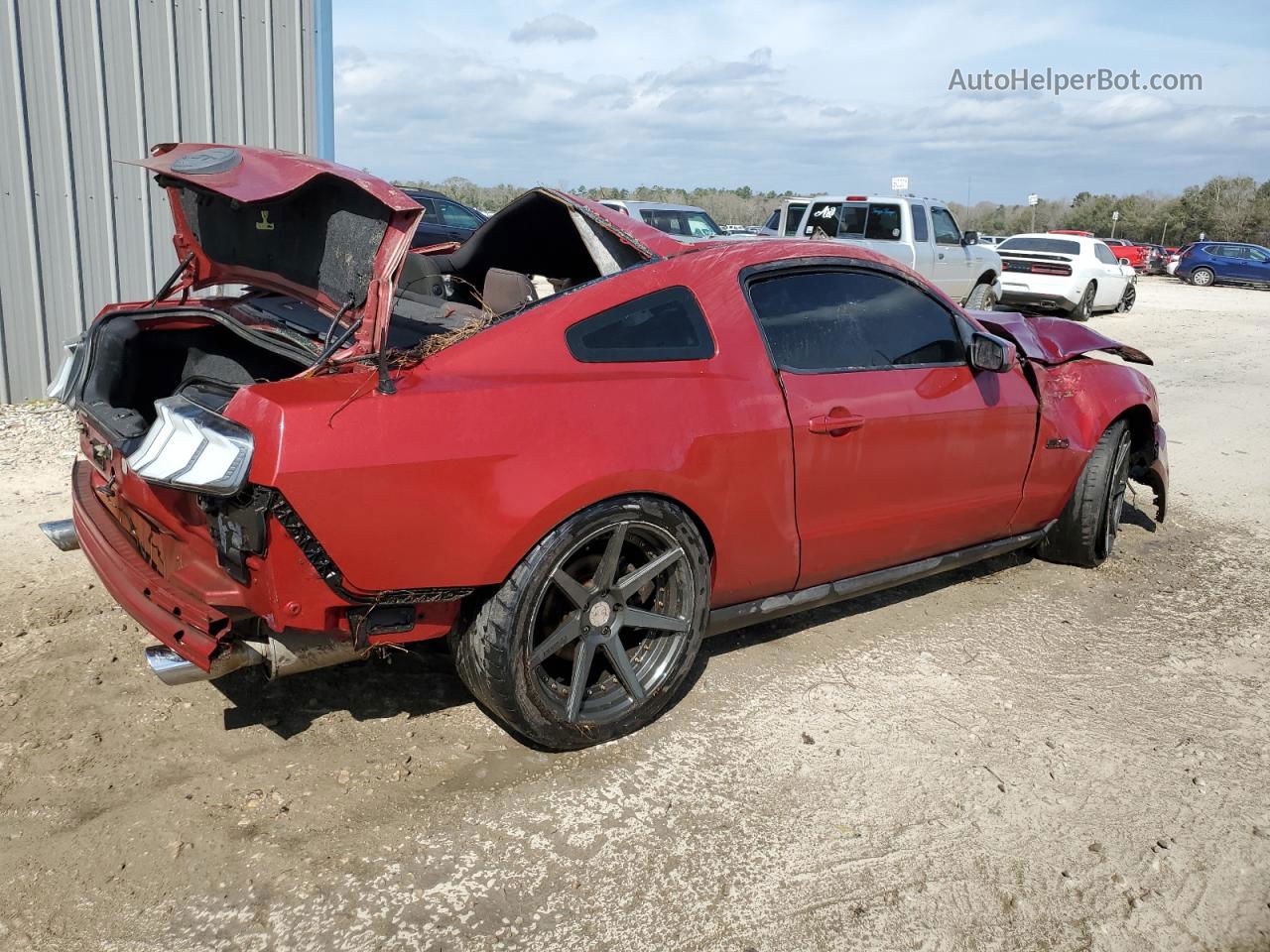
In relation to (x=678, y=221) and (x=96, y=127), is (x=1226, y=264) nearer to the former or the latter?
(x=678, y=221)

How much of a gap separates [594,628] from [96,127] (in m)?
7.28

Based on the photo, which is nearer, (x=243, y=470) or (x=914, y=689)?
(x=243, y=470)

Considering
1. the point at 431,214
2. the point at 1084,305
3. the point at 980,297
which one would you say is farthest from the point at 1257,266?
the point at 431,214

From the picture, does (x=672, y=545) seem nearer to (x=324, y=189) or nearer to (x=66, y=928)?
(x=324, y=189)

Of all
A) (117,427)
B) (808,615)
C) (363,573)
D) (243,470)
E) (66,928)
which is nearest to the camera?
(66,928)

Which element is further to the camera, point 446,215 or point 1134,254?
point 1134,254

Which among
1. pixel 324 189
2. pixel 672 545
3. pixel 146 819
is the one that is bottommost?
pixel 146 819

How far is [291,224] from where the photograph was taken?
3.53 m

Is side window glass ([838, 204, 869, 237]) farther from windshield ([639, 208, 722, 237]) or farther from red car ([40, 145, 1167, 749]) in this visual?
red car ([40, 145, 1167, 749])

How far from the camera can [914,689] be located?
12.5ft

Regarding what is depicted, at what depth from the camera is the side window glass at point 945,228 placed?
584 inches

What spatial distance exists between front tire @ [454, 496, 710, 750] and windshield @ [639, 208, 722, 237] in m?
12.7

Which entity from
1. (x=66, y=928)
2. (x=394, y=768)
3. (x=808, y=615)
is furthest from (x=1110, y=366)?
(x=66, y=928)

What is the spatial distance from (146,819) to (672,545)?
5.63ft
